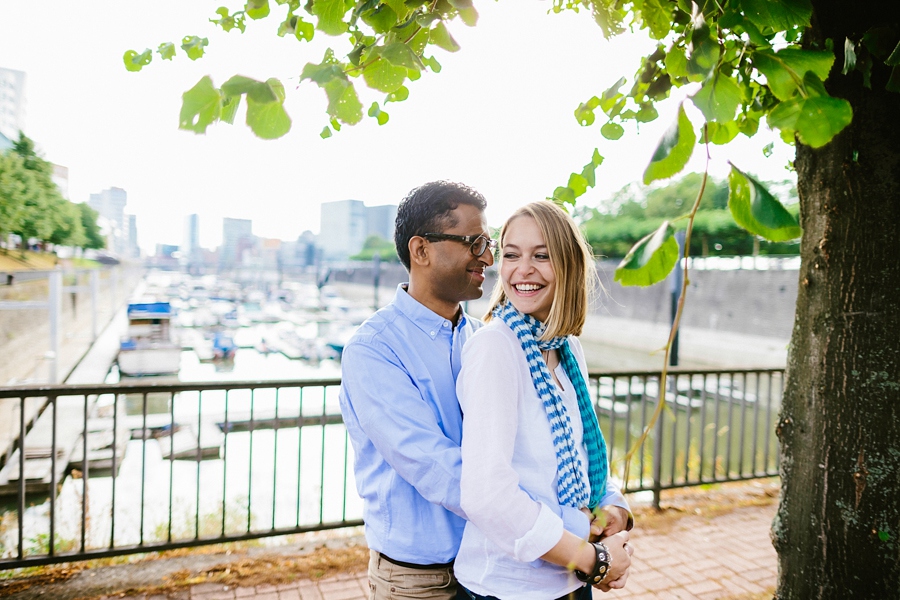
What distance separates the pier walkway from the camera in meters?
3.02

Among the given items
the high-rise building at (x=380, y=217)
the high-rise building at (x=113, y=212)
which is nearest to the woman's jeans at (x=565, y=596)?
the high-rise building at (x=113, y=212)

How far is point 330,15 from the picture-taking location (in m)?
1.13

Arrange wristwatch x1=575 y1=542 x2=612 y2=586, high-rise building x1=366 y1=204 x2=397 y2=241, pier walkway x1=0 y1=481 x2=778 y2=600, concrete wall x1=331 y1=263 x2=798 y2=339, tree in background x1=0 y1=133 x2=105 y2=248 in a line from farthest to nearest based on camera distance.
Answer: high-rise building x1=366 y1=204 x2=397 y2=241 < concrete wall x1=331 y1=263 x2=798 y2=339 < tree in background x1=0 y1=133 x2=105 y2=248 < pier walkway x1=0 y1=481 x2=778 y2=600 < wristwatch x1=575 y1=542 x2=612 y2=586

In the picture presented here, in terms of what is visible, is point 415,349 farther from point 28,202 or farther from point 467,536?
point 28,202

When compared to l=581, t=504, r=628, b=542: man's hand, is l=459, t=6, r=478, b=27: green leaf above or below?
above

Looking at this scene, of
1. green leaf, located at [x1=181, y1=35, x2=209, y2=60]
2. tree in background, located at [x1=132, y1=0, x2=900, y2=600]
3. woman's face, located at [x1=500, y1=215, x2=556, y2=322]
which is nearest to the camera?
woman's face, located at [x1=500, y1=215, x2=556, y2=322]

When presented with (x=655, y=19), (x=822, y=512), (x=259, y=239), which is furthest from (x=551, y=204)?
(x=259, y=239)

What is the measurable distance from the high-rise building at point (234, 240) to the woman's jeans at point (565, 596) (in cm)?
9801

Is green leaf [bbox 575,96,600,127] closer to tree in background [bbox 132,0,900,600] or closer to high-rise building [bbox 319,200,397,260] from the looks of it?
tree in background [bbox 132,0,900,600]

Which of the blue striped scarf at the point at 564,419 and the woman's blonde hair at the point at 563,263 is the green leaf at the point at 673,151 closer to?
the woman's blonde hair at the point at 563,263

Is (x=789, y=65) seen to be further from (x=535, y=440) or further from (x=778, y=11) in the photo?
(x=535, y=440)

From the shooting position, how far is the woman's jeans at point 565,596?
128 cm

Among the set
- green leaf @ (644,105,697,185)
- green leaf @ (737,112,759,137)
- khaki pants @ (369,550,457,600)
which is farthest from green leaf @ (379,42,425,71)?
green leaf @ (737,112,759,137)

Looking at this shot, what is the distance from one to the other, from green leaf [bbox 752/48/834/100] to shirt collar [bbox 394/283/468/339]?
3.12 feet
